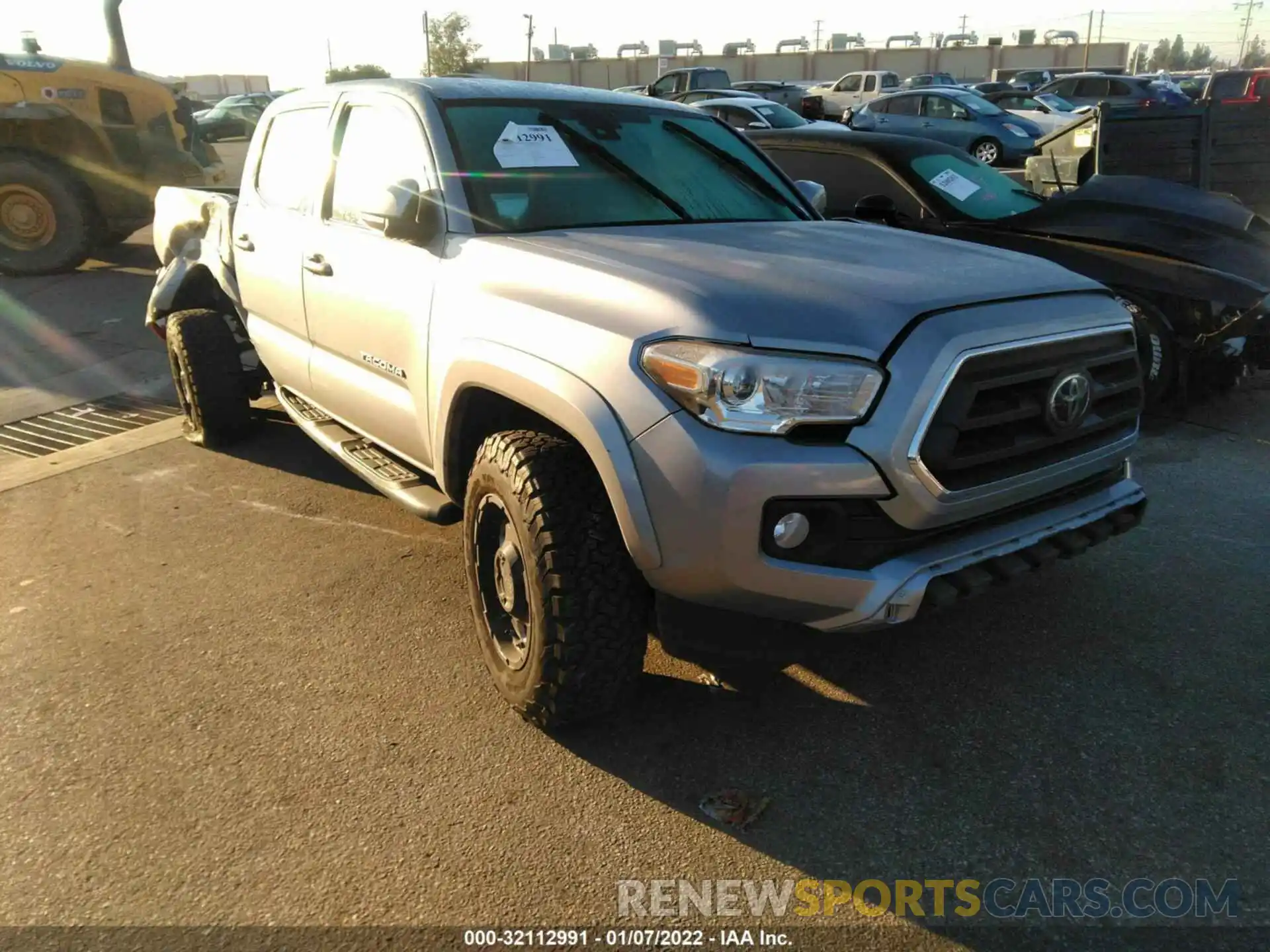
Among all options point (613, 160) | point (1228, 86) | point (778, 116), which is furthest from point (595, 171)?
point (778, 116)

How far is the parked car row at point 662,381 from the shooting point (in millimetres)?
2369

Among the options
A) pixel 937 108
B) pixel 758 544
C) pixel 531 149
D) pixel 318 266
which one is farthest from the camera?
pixel 937 108

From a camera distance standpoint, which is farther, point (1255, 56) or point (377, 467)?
point (1255, 56)

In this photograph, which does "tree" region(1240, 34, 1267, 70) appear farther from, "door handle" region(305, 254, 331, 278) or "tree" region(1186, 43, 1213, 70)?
"door handle" region(305, 254, 331, 278)

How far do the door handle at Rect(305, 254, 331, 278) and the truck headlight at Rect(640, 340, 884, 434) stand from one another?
2071mm

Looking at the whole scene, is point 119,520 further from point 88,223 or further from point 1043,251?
point 88,223

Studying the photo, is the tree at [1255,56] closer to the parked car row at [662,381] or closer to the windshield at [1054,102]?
the windshield at [1054,102]

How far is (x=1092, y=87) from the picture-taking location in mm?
26812

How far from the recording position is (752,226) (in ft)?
11.7

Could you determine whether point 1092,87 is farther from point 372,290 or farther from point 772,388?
point 772,388

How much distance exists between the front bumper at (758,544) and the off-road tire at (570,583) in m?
0.18

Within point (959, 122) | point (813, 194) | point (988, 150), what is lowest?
point (988, 150)

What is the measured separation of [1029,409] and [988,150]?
18840mm

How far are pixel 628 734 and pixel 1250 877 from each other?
1588 millimetres
